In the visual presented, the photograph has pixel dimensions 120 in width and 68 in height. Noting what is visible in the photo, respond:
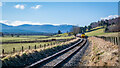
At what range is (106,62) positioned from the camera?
1187cm

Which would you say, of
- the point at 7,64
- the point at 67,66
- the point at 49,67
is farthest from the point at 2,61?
the point at 67,66

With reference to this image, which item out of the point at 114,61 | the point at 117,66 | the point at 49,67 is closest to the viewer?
the point at 117,66

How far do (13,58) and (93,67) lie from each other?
27.7 ft

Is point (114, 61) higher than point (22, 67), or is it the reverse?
point (114, 61)

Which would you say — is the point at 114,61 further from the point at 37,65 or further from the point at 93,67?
the point at 37,65

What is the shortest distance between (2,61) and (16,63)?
1.25 m

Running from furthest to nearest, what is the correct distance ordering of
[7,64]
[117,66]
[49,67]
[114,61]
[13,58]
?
[13,58] < [7,64] < [49,67] < [114,61] < [117,66]

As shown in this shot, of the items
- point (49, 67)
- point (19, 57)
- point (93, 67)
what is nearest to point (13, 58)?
point (19, 57)

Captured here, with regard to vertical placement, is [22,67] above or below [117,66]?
below

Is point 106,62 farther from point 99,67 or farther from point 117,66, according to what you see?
point 117,66

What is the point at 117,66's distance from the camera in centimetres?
1049

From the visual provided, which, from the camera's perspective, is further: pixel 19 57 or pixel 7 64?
pixel 19 57

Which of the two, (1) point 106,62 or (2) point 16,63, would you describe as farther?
(2) point 16,63

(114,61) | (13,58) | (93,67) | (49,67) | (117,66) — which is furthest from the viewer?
→ (13,58)
